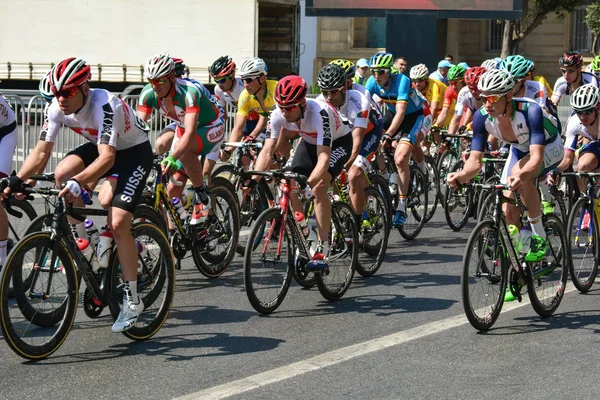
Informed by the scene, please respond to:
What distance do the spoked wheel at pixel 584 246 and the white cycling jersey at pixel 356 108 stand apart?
97.6 inches

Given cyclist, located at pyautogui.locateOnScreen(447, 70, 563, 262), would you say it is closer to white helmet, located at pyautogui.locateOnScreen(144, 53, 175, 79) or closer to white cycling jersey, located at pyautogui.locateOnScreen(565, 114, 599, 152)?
white cycling jersey, located at pyautogui.locateOnScreen(565, 114, 599, 152)

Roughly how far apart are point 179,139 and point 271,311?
6.39 ft

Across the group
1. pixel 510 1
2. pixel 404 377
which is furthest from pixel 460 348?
pixel 510 1

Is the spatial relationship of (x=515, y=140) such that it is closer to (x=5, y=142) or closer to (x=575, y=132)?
(x=575, y=132)

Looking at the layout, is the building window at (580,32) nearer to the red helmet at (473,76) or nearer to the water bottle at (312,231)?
the red helmet at (473,76)

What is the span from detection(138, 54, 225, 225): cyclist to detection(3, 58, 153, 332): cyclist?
1009 millimetres

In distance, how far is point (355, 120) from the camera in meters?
11.5

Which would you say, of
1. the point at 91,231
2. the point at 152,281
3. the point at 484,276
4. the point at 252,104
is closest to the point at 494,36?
the point at 252,104

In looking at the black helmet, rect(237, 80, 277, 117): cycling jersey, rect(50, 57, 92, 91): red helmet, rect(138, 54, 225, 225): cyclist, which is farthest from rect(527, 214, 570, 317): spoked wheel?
rect(237, 80, 277, 117): cycling jersey

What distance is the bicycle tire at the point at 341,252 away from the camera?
9.62 meters

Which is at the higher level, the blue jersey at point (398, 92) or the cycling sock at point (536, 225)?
the blue jersey at point (398, 92)

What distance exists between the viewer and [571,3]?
157 ft

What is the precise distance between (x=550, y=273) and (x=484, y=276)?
938mm

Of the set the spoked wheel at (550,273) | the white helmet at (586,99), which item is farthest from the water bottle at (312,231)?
the white helmet at (586,99)
